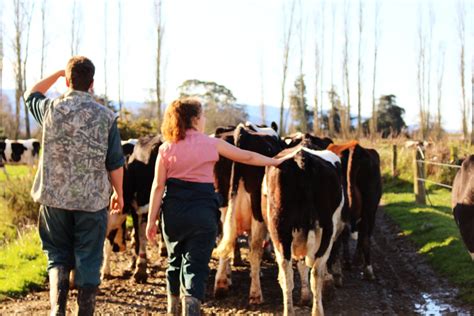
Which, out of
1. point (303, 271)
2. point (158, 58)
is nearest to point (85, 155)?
point (303, 271)

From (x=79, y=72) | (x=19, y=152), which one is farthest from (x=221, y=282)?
(x=19, y=152)

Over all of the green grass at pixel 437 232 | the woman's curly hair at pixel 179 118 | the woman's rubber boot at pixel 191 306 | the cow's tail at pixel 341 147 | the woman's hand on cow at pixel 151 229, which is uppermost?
the woman's curly hair at pixel 179 118

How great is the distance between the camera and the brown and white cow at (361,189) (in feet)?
29.2

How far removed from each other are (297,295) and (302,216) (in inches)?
72.0

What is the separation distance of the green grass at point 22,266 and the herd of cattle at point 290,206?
3.43 feet

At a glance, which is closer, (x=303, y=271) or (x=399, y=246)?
(x=303, y=271)

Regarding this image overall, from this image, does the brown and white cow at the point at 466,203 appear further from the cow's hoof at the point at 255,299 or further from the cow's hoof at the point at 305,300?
the cow's hoof at the point at 255,299

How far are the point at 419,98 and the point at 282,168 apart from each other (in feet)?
145

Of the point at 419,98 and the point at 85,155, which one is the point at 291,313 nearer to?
the point at 85,155

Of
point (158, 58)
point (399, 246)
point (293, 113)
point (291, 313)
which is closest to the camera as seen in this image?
point (291, 313)

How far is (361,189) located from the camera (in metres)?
9.18

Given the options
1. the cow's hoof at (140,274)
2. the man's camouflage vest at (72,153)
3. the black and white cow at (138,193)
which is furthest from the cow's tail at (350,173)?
the man's camouflage vest at (72,153)

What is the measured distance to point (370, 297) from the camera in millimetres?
7672

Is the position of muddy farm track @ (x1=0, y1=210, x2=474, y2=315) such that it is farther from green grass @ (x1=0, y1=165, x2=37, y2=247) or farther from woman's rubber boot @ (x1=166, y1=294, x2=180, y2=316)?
green grass @ (x1=0, y1=165, x2=37, y2=247)
